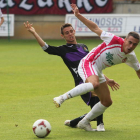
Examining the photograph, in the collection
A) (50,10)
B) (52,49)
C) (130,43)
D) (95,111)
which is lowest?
(50,10)

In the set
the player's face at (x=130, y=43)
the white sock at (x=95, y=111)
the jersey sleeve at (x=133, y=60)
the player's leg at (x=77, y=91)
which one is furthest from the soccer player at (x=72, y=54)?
the player's leg at (x=77, y=91)

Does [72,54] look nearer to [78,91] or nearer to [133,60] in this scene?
[133,60]

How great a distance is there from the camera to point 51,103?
32.2 feet

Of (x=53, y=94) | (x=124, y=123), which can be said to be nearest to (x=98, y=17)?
(x=53, y=94)

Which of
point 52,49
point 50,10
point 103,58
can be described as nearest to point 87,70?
point 103,58

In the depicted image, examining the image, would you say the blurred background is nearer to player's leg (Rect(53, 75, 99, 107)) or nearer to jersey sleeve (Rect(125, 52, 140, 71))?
jersey sleeve (Rect(125, 52, 140, 71))

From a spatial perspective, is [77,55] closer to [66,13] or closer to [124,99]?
[124,99]

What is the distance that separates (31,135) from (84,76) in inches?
50.0

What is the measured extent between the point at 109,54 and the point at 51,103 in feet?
11.1

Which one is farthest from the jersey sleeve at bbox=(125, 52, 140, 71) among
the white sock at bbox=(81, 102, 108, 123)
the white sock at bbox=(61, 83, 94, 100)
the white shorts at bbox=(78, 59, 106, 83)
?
the white sock at bbox=(61, 83, 94, 100)

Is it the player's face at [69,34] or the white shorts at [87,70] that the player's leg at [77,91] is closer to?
the white shorts at [87,70]

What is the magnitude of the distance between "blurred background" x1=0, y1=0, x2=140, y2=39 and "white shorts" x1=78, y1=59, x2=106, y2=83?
69.6 feet

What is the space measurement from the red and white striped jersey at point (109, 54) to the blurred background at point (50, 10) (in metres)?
21.3

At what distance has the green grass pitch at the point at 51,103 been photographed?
23.0 feet
